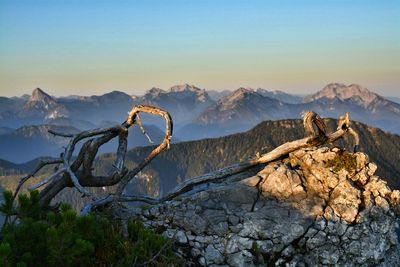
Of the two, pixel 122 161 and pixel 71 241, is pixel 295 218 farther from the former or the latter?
pixel 71 241

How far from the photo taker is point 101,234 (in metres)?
10.6

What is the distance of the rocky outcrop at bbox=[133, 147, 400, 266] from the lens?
1184 cm

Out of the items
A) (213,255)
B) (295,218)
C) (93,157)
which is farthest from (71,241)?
(295,218)

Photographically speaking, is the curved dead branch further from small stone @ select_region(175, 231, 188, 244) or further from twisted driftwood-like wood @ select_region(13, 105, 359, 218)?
small stone @ select_region(175, 231, 188, 244)

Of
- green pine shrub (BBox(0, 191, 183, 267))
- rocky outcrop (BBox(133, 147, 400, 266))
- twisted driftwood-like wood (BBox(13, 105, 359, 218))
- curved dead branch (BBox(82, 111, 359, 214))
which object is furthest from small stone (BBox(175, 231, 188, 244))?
curved dead branch (BBox(82, 111, 359, 214))

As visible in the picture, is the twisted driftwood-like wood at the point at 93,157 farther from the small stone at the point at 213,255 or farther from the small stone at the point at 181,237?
the small stone at the point at 213,255

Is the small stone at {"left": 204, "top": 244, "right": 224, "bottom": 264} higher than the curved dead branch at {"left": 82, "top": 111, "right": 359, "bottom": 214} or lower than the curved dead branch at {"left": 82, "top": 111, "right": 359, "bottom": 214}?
lower

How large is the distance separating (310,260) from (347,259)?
0.95m

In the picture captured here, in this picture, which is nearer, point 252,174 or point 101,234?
point 101,234

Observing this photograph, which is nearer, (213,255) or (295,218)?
(213,255)

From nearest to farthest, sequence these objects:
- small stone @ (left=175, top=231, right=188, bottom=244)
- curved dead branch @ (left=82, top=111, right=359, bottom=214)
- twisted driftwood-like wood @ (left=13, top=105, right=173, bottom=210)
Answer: small stone @ (left=175, top=231, right=188, bottom=244) < twisted driftwood-like wood @ (left=13, top=105, right=173, bottom=210) < curved dead branch @ (left=82, top=111, right=359, bottom=214)

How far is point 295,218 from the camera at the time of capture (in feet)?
40.4

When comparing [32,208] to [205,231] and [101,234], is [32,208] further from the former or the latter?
[205,231]

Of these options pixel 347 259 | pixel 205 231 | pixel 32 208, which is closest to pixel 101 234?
pixel 32 208
